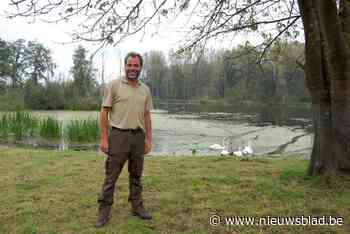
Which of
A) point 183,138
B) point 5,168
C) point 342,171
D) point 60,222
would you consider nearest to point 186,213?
point 60,222

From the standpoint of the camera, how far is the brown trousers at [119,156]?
114 inches

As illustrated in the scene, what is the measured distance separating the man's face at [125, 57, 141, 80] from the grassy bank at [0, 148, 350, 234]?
1359mm

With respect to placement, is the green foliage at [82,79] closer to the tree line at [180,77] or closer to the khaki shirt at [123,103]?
the tree line at [180,77]

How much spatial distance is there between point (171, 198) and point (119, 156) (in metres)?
1.11

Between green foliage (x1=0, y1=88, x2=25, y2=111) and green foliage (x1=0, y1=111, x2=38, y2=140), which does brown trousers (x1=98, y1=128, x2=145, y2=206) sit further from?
green foliage (x1=0, y1=88, x2=25, y2=111)

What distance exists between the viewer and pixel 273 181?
4512 millimetres

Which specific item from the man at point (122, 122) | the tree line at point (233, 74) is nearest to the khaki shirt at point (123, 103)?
the man at point (122, 122)

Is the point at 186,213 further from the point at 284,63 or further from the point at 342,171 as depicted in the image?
the point at 284,63

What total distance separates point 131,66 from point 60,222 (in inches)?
63.2

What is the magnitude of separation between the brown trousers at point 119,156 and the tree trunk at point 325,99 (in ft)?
8.57

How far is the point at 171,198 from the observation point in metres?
3.71

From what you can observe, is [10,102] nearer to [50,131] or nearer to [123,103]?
[50,131]

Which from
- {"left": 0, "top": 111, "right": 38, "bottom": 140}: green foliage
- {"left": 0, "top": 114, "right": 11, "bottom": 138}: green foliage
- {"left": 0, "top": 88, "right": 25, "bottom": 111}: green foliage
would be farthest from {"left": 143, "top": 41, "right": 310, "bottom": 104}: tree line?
{"left": 0, "top": 88, "right": 25, "bottom": 111}: green foliage

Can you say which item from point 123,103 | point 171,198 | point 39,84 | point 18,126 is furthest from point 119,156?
point 39,84
